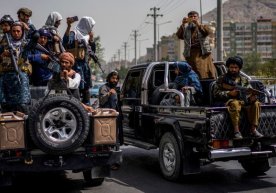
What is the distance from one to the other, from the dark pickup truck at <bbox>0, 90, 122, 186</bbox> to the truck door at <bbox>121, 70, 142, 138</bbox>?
2937 millimetres

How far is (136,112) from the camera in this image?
9156 mm

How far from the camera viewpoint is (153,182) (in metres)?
7.62

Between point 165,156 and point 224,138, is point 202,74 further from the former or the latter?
point 224,138

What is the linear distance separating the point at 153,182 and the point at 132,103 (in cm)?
216

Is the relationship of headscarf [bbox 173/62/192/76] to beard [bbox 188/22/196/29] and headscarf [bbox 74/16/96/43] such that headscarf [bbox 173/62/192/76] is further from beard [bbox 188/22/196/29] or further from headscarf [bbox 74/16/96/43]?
headscarf [bbox 74/16/96/43]

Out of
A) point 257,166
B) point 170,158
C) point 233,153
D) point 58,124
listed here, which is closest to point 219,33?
point 257,166

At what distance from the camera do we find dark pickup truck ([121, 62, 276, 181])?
6.67 m

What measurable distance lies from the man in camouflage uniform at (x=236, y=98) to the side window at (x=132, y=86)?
2.03 meters

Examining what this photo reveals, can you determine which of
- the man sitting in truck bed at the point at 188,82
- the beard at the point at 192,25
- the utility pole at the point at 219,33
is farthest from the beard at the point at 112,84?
the utility pole at the point at 219,33

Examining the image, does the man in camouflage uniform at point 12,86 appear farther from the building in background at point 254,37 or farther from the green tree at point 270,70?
the building in background at point 254,37

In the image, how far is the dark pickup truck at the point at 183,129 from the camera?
667cm

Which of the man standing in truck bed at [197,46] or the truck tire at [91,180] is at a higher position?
the man standing in truck bed at [197,46]

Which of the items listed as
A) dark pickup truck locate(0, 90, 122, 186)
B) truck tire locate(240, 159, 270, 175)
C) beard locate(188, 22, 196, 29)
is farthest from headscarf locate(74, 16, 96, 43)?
truck tire locate(240, 159, 270, 175)

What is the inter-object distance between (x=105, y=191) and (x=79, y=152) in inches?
46.1
